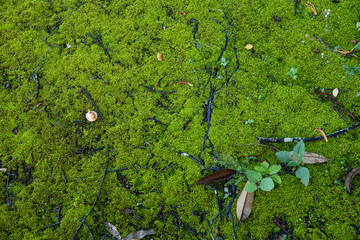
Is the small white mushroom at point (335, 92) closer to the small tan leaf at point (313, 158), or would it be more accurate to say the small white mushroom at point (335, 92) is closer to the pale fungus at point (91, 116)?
the small tan leaf at point (313, 158)

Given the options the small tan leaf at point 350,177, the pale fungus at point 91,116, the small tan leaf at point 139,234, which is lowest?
the small tan leaf at point 139,234

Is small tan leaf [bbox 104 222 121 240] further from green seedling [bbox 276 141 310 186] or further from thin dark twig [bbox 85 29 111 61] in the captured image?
thin dark twig [bbox 85 29 111 61]

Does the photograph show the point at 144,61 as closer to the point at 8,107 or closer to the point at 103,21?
the point at 103,21

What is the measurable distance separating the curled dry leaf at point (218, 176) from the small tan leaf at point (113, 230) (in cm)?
84

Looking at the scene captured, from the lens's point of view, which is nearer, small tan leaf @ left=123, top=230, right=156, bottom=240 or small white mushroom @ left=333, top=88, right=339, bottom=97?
small tan leaf @ left=123, top=230, right=156, bottom=240

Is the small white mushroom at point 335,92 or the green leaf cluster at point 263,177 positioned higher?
the small white mushroom at point 335,92

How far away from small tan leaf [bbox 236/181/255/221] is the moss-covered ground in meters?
0.05

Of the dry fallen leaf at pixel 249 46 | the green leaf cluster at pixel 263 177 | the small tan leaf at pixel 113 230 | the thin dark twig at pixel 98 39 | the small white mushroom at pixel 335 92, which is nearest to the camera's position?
the green leaf cluster at pixel 263 177

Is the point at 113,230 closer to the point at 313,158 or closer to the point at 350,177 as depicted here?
the point at 313,158

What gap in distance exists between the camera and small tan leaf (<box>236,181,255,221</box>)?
2062 millimetres

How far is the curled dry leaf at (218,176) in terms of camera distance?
2.18 metres

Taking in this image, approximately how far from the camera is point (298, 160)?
2.05 meters

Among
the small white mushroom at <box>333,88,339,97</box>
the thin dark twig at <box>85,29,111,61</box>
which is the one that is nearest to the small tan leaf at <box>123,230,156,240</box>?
the thin dark twig at <box>85,29,111,61</box>

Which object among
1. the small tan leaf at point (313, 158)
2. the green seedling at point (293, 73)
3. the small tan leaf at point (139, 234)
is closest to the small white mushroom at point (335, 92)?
the green seedling at point (293, 73)
